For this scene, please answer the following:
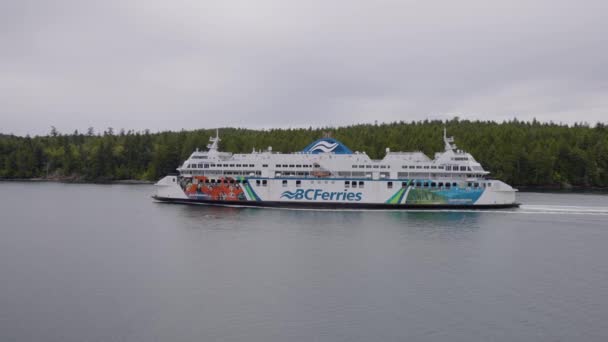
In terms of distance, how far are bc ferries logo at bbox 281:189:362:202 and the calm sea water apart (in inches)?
283

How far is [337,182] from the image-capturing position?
125ft

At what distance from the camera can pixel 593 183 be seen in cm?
7000

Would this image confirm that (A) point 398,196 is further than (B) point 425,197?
Yes

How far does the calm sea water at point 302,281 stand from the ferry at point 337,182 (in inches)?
249

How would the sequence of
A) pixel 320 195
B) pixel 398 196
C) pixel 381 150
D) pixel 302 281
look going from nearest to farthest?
pixel 302 281
pixel 398 196
pixel 320 195
pixel 381 150

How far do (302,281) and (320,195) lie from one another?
2099 centimetres

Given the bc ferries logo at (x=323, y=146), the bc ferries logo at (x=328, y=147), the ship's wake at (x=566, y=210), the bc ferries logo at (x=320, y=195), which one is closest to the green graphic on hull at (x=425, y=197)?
the bc ferries logo at (x=320, y=195)

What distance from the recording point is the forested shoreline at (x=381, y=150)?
69562mm

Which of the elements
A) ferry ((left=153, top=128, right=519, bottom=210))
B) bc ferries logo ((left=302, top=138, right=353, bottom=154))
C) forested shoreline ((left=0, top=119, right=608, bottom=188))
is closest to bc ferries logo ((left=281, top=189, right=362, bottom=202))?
ferry ((left=153, top=128, right=519, bottom=210))

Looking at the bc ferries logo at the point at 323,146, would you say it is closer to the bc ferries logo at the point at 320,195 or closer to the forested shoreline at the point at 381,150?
the bc ferries logo at the point at 320,195

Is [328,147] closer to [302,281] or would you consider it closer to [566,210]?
[566,210]

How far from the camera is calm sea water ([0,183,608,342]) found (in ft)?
43.6

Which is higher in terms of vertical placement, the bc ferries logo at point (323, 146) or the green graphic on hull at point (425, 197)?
the bc ferries logo at point (323, 146)

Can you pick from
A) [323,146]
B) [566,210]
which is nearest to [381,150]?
[323,146]
